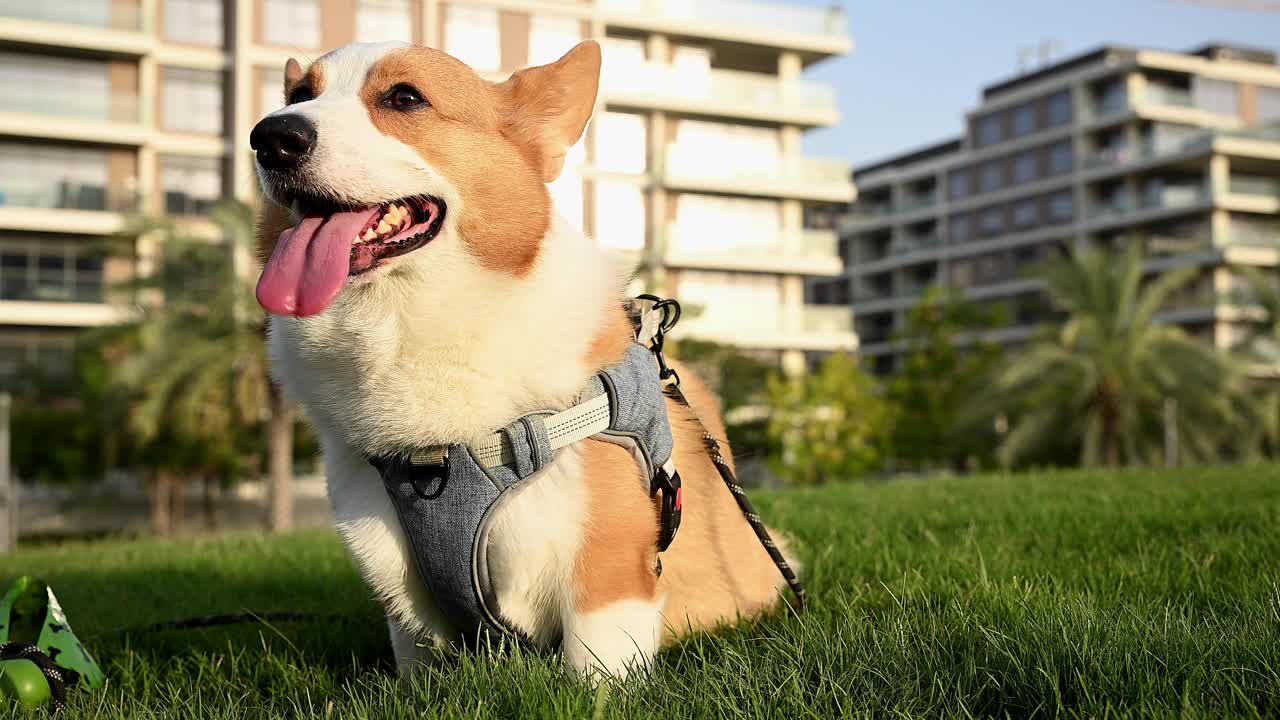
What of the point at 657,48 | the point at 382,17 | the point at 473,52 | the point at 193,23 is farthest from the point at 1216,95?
the point at 193,23

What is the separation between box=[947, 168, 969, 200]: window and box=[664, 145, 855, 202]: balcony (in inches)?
1239

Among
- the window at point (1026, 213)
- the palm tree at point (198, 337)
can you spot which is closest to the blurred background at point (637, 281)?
the palm tree at point (198, 337)

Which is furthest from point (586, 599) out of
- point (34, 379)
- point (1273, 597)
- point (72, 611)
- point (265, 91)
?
point (265, 91)

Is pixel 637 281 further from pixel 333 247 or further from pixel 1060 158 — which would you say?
pixel 1060 158

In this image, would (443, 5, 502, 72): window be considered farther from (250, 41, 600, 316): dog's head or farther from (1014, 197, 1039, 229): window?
(1014, 197, 1039, 229): window

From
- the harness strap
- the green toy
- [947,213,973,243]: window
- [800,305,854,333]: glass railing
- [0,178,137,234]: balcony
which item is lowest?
the green toy

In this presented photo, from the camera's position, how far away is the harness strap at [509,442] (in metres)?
2.80

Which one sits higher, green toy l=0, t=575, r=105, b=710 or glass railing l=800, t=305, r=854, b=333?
glass railing l=800, t=305, r=854, b=333

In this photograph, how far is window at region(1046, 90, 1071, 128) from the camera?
69062 millimetres

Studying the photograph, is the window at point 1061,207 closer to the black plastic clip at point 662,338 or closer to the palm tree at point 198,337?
the palm tree at point 198,337

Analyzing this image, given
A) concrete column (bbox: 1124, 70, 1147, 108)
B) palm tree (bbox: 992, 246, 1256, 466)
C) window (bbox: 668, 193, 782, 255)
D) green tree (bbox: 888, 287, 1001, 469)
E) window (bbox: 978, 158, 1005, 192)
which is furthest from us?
window (bbox: 978, 158, 1005, 192)

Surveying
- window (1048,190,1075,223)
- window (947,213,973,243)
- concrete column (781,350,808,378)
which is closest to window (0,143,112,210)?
concrete column (781,350,808,378)

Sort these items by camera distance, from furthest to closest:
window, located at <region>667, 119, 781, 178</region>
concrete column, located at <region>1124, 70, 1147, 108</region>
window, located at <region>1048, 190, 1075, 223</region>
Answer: window, located at <region>1048, 190, 1075, 223</region> < concrete column, located at <region>1124, 70, 1147, 108</region> < window, located at <region>667, 119, 781, 178</region>

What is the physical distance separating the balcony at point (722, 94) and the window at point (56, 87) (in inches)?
725
